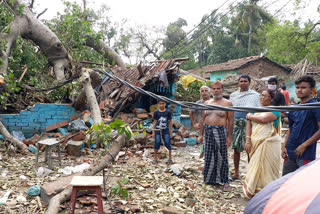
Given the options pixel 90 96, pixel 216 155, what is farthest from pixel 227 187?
pixel 90 96

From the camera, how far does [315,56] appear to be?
23078 mm

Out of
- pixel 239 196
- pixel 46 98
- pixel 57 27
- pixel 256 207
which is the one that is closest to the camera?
pixel 256 207

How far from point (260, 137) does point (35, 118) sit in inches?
231

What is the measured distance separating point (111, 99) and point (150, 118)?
1695mm

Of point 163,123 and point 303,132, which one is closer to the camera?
point 303,132

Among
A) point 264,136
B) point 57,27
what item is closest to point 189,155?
point 264,136

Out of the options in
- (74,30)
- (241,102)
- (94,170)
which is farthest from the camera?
(74,30)

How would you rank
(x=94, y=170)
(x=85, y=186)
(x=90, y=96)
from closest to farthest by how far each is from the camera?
1. (x=85, y=186)
2. (x=94, y=170)
3. (x=90, y=96)

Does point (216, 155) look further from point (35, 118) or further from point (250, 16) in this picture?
point (250, 16)

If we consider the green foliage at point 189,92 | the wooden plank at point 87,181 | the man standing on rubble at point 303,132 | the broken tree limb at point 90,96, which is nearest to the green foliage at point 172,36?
the green foliage at point 189,92

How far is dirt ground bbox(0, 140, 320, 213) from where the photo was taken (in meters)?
3.26

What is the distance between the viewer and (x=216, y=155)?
4051 mm

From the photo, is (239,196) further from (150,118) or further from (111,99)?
(111,99)

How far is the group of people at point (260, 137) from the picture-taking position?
2803 mm
